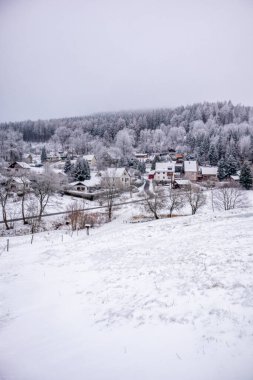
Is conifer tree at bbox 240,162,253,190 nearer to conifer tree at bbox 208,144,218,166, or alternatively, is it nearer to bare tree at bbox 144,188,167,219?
bare tree at bbox 144,188,167,219

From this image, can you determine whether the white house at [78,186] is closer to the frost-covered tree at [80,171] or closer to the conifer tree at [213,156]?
the frost-covered tree at [80,171]

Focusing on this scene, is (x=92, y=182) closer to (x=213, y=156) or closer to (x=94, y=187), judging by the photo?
(x=94, y=187)

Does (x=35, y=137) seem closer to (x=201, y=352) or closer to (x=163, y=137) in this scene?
(x=163, y=137)

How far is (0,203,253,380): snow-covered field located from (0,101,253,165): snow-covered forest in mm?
93386

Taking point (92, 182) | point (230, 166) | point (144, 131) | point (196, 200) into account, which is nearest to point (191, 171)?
point (230, 166)

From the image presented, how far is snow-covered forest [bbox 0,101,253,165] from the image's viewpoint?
120713 millimetres

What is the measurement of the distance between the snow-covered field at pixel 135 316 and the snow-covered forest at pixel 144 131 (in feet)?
306

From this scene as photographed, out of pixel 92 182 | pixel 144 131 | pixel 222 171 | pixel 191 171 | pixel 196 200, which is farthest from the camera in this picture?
pixel 144 131

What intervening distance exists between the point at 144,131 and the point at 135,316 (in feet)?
496

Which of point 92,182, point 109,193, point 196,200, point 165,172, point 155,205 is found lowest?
point 92,182

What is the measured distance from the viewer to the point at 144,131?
493 feet

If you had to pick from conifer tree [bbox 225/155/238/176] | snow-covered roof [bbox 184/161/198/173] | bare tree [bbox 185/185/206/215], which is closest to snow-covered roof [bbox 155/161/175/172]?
snow-covered roof [bbox 184/161/198/173]

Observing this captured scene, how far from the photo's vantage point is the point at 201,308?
6.27 meters

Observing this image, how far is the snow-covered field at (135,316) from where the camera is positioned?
492cm
